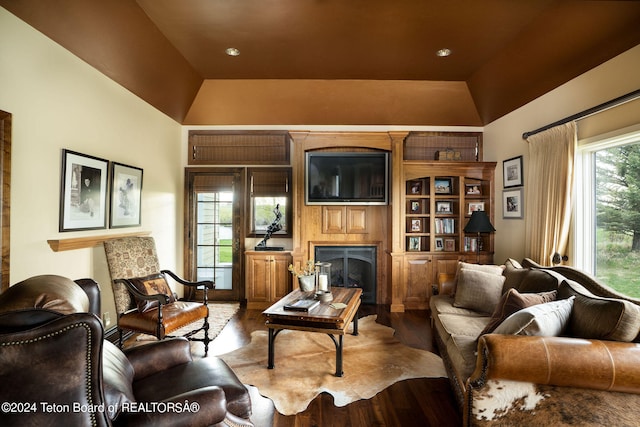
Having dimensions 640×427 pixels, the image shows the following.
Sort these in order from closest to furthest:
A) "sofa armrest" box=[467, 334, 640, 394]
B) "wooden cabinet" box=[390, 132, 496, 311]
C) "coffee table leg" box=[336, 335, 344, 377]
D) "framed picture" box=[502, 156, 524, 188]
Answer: "sofa armrest" box=[467, 334, 640, 394] → "coffee table leg" box=[336, 335, 344, 377] → "framed picture" box=[502, 156, 524, 188] → "wooden cabinet" box=[390, 132, 496, 311]

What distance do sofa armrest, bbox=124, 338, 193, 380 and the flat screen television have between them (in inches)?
122

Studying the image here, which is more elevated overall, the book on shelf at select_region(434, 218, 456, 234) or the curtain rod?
the curtain rod

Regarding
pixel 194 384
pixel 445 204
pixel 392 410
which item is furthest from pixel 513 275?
pixel 194 384

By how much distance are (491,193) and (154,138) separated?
4852mm

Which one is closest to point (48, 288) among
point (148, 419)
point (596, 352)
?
point (148, 419)

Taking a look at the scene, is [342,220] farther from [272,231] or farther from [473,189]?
[473,189]

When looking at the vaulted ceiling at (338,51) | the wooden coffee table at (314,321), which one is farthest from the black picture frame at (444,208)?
the wooden coffee table at (314,321)

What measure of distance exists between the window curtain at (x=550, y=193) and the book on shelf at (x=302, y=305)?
255 centimetres

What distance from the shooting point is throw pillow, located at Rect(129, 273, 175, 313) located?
307 cm

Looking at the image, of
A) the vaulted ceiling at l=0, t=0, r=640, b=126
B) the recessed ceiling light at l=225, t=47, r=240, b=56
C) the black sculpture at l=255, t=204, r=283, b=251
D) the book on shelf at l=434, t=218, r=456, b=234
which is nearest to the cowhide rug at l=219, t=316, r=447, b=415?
the black sculpture at l=255, t=204, r=283, b=251

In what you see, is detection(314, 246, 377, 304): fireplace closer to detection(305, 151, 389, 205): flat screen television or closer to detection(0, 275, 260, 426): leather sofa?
detection(305, 151, 389, 205): flat screen television

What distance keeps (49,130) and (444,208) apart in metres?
4.84

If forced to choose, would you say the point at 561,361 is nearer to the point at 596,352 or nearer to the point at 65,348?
the point at 596,352

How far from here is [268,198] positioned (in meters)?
5.21
